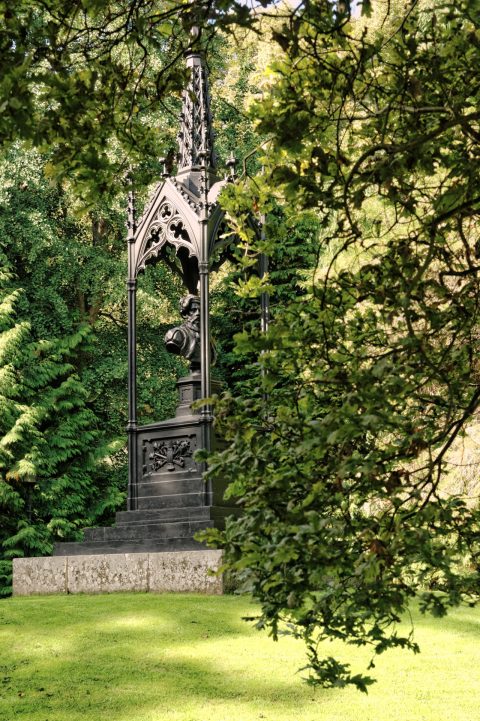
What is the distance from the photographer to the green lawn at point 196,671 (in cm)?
514

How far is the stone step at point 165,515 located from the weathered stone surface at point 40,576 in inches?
34.1

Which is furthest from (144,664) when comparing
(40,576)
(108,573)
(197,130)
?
(197,130)

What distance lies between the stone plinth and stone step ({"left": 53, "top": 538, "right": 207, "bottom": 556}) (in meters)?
0.29

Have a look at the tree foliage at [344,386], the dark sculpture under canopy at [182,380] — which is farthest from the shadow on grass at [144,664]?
the tree foliage at [344,386]

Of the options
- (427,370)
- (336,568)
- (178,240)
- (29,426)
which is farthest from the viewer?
(29,426)

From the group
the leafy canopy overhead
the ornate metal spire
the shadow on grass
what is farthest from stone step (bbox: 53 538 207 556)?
the leafy canopy overhead

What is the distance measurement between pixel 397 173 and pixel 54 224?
16.6 meters

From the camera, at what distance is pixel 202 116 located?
1066 centimetres

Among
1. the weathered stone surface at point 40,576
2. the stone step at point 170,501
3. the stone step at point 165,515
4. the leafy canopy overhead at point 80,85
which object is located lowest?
the weathered stone surface at point 40,576

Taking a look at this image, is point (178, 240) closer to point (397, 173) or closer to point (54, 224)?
point (397, 173)

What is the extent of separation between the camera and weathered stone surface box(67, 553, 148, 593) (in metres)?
9.32

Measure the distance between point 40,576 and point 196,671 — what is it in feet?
15.8

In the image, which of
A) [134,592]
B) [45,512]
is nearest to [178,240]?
[134,592]

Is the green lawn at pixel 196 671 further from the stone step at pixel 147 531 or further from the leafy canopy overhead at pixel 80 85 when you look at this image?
the leafy canopy overhead at pixel 80 85
